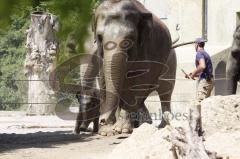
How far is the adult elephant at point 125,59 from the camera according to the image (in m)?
9.66

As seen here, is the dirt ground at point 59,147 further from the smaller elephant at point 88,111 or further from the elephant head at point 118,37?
the elephant head at point 118,37

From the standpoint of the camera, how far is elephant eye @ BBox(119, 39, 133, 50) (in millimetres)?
9757

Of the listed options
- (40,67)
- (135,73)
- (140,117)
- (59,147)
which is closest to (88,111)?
(140,117)

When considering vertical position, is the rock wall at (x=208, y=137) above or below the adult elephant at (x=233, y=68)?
below

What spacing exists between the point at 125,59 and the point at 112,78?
0.42 metres

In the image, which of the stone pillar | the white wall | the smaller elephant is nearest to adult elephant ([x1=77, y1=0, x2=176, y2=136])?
the smaller elephant

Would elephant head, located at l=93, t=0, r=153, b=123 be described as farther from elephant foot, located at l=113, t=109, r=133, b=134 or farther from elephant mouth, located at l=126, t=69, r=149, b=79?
elephant foot, located at l=113, t=109, r=133, b=134

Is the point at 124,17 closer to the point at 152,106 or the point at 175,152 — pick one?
the point at 175,152

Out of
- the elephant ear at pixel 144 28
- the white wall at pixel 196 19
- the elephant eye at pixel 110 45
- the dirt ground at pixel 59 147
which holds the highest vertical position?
the white wall at pixel 196 19

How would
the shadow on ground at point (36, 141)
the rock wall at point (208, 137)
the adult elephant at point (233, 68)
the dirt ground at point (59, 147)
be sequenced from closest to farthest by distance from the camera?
the rock wall at point (208, 137) → the dirt ground at point (59, 147) → the shadow on ground at point (36, 141) → the adult elephant at point (233, 68)

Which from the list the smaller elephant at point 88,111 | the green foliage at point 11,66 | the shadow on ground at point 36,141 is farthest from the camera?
the green foliage at point 11,66

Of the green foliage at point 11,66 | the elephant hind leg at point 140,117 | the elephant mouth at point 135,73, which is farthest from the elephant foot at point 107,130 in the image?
the green foliage at point 11,66

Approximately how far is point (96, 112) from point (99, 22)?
2001mm

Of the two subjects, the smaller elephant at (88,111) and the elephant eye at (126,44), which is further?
the smaller elephant at (88,111)
